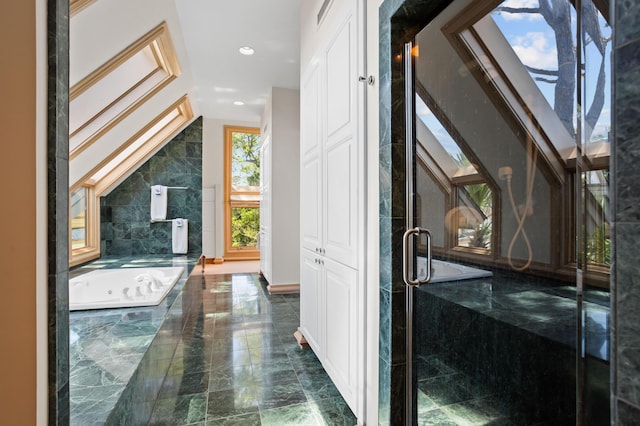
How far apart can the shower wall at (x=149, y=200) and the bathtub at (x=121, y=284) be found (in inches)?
78.1

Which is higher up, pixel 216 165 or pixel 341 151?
pixel 216 165

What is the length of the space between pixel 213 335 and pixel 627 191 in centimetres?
301

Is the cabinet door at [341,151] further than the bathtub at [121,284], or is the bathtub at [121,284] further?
the bathtub at [121,284]

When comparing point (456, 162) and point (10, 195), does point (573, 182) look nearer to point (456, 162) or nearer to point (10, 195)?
point (456, 162)

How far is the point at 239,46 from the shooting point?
11.9 feet

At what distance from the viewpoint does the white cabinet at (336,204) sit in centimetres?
170

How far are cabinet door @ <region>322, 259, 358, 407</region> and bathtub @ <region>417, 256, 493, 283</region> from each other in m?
0.41

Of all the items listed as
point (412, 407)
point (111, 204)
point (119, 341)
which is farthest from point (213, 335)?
point (111, 204)

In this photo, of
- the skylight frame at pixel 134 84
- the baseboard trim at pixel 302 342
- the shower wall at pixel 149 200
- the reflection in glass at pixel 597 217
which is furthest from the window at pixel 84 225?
the reflection in glass at pixel 597 217

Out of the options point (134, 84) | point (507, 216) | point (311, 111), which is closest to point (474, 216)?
point (507, 216)

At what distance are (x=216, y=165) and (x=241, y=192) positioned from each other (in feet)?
2.43

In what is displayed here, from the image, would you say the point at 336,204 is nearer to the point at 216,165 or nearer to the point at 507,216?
the point at 507,216

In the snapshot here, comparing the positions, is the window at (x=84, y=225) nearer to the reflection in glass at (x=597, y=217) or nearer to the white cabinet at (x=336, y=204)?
the white cabinet at (x=336, y=204)

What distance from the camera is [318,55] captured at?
2.34 metres
